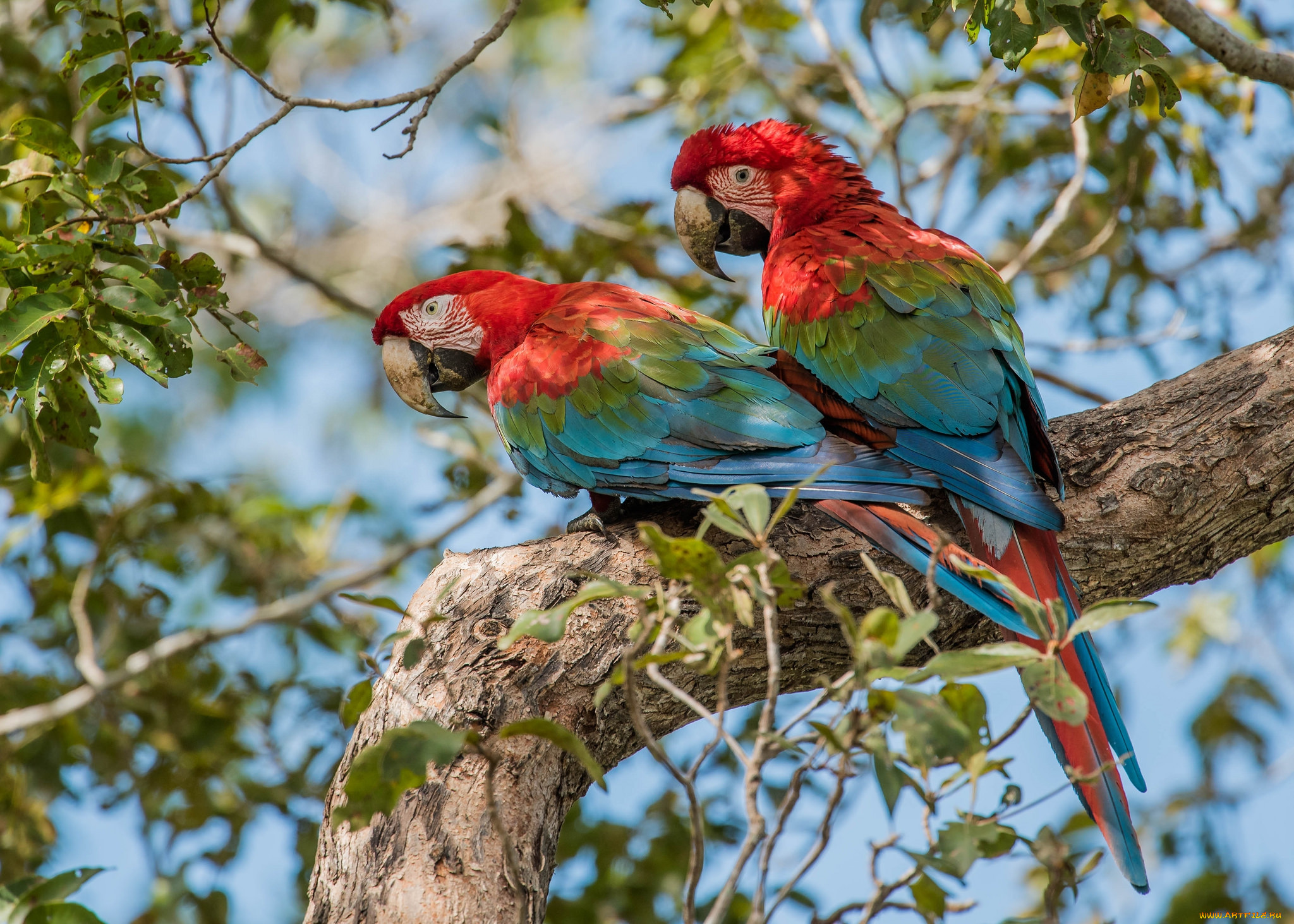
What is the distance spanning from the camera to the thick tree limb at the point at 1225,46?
2162mm

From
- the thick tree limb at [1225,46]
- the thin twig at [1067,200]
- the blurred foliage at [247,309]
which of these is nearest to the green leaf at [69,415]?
the blurred foliage at [247,309]

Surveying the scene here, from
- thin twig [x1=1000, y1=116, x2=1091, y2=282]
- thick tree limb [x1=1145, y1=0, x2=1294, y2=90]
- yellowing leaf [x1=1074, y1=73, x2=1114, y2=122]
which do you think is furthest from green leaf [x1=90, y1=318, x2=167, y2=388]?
thin twig [x1=1000, y1=116, x2=1091, y2=282]

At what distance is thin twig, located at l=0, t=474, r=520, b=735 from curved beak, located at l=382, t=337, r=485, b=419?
2.01 feet

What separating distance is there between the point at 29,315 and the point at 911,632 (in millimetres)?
1520

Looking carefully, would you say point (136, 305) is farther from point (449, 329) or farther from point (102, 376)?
point (449, 329)

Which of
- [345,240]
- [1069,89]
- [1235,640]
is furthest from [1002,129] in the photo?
[345,240]

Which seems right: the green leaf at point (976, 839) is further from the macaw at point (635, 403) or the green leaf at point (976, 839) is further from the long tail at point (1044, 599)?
the macaw at point (635, 403)

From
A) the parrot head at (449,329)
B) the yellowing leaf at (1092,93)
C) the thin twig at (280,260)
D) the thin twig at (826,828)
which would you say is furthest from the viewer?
the thin twig at (280,260)

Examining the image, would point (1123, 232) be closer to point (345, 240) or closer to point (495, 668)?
point (495, 668)

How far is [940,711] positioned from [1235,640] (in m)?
4.40

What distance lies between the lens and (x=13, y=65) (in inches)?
114

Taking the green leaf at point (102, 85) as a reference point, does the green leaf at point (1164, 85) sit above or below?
below

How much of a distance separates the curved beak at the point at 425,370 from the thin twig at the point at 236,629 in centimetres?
61

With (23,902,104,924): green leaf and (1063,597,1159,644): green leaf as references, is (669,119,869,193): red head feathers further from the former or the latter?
(23,902,104,924): green leaf
